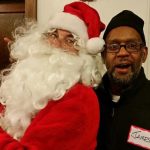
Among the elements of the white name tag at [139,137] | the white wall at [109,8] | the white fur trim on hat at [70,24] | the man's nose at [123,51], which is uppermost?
the white wall at [109,8]

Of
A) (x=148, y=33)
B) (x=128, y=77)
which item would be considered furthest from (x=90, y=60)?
(x=148, y=33)

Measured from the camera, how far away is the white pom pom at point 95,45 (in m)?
1.49

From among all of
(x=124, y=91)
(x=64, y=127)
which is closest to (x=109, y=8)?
(x=124, y=91)

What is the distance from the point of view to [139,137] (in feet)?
4.54

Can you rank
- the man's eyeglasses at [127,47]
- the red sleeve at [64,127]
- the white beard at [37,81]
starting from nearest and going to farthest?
the red sleeve at [64,127] < the white beard at [37,81] < the man's eyeglasses at [127,47]

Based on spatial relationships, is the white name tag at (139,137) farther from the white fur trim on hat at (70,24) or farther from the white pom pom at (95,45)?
the white fur trim on hat at (70,24)

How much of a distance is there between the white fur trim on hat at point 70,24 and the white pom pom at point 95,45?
0.07 metres

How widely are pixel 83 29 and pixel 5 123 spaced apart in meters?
0.57

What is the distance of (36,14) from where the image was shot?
210 cm

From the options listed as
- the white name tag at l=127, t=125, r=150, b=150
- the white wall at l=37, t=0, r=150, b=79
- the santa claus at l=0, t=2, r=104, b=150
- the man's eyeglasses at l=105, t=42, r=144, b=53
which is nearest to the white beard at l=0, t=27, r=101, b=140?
the santa claus at l=0, t=2, r=104, b=150

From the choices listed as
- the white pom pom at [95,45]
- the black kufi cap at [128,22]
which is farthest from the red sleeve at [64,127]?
the black kufi cap at [128,22]

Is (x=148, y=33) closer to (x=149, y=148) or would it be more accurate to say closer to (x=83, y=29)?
(x=83, y=29)

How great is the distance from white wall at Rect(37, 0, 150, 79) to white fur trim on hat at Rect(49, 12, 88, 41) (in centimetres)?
42

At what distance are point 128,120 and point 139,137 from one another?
86mm
